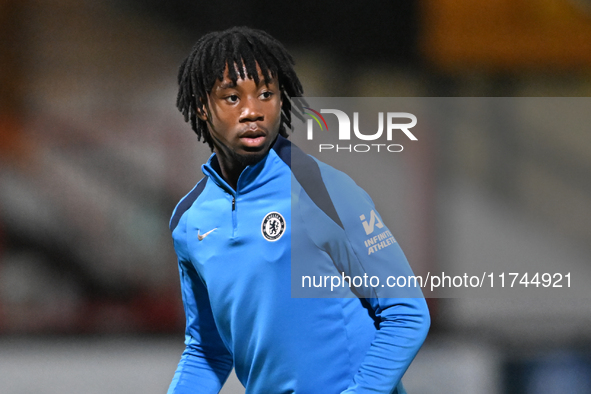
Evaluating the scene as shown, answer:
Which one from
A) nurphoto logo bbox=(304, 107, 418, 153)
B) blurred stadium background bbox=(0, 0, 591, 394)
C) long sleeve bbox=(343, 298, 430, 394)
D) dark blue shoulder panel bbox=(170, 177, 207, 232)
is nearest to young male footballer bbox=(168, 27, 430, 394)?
long sleeve bbox=(343, 298, 430, 394)

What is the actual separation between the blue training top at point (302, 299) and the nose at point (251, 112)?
0.36 feet

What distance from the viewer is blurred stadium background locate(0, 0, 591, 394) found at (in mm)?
3195

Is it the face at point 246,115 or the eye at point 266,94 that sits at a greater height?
the eye at point 266,94

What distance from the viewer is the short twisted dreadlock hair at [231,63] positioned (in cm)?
150

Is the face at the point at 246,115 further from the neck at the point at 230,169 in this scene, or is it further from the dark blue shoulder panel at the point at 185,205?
the dark blue shoulder panel at the point at 185,205

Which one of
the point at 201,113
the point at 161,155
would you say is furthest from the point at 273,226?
the point at 161,155

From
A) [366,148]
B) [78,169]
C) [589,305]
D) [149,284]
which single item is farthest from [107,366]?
[589,305]

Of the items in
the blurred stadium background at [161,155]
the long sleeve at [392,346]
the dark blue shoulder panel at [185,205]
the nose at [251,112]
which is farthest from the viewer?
the blurred stadium background at [161,155]

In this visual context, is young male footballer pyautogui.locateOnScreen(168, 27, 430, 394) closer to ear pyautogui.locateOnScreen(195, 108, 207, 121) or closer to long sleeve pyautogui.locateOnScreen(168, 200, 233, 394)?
ear pyautogui.locateOnScreen(195, 108, 207, 121)

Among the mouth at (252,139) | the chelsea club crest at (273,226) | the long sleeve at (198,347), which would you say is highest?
the mouth at (252,139)

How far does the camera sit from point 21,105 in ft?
12.3

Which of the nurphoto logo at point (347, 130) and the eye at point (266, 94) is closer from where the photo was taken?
the eye at point (266, 94)

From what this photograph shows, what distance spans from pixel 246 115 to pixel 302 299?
20.0 inches

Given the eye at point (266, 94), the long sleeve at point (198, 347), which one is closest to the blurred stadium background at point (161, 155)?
the long sleeve at point (198, 347)
